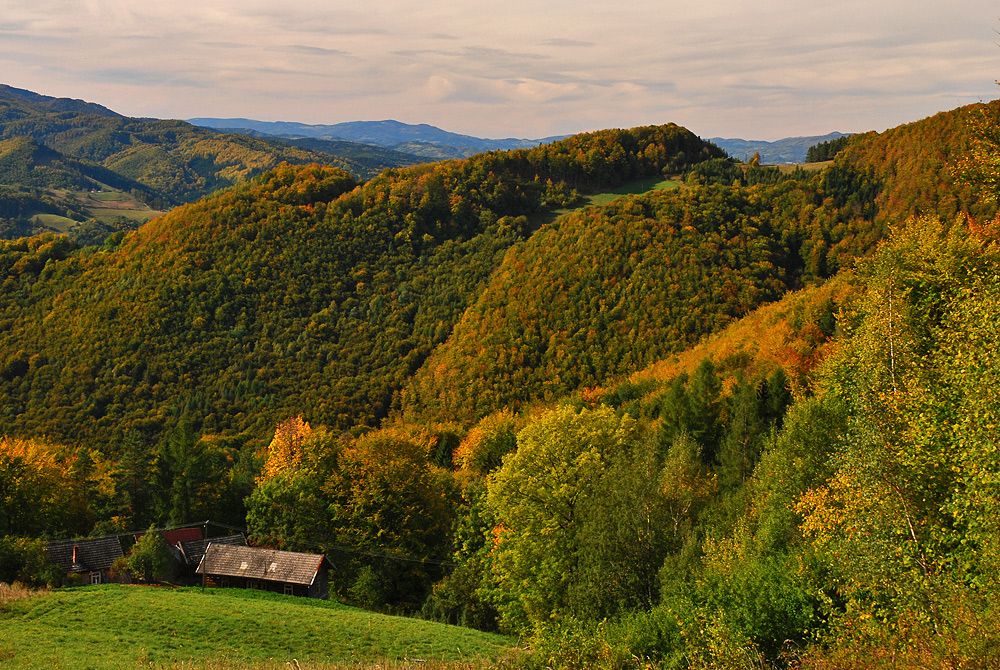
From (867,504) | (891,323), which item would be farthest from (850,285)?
(867,504)

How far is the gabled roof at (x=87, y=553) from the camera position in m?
33.7

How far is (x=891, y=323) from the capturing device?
15602 mm

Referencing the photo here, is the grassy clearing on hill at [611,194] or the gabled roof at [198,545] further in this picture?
the grassy clearing on hill at [611,194]

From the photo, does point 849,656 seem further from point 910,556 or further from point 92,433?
point 92,433

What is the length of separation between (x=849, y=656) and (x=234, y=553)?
113ft

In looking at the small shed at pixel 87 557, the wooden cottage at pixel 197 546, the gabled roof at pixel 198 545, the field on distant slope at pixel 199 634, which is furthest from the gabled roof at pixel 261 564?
the field on distant slope at pixel 199 634

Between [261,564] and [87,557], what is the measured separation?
28.8 ft

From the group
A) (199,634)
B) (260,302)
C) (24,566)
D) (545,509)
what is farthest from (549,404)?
(199,634)

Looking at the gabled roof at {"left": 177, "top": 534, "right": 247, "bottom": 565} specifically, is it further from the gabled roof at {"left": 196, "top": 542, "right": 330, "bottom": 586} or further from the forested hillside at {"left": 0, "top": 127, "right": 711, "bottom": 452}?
the forested hillside at {"left": 0, "top": 127, "right": 711, "bottom": 452}

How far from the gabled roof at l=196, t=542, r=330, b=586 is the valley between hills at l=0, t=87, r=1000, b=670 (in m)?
1.85

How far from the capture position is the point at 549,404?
6919 centimetres

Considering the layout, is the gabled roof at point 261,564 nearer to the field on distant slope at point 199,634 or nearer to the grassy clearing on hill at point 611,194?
the field on distant slope at point 199,634

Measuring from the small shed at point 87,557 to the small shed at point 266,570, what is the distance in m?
4.53

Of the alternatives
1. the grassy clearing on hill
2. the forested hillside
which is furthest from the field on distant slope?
the grassy clearing on hill
